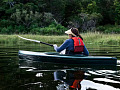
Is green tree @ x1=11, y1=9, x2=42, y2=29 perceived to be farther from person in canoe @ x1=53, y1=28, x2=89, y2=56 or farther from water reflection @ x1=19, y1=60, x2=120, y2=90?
water reflection @ x1=19, y1=60, x2=120, y2=90

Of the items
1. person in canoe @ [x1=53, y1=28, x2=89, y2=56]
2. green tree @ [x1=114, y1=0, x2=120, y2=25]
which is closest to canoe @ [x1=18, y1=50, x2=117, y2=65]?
person in canoe @ [x1=53, y1=28, x2=89, y2=56]

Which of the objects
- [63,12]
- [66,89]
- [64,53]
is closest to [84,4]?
[63,12]

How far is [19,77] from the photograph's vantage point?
5.19 m

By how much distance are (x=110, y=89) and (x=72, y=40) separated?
3.04 meters

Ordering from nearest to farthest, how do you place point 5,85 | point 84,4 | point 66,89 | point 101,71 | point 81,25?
point 66,89 < point 5,85 < point 101,71 < point 81,25 < point 84,4

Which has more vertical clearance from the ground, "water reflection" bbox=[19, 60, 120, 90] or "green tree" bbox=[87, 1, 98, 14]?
"green tree" bbox=[87, 1, 98, 14]

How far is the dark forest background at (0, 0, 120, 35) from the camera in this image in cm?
3816

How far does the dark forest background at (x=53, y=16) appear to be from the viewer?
38.2 m

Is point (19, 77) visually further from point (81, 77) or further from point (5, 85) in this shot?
point (81, 77)

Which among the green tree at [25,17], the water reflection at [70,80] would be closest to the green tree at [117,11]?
the green tree at [25,17]

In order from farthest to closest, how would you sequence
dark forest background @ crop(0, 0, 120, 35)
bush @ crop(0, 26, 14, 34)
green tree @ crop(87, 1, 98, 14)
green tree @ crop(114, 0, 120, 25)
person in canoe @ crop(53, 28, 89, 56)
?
green tree @ crop(87, 1, 98, 14) → green tree @ crop(114, 0, 120, 25) → dark forest background @ crop(0, 0, 120, 35) → bush @ crop(0, 26, 14, 34) → person in canoe @ crop(53, 28, 89, 56)

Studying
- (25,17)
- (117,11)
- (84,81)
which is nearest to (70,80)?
(84,81)

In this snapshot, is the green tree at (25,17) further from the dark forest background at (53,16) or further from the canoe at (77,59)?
the canoe at (77,59)

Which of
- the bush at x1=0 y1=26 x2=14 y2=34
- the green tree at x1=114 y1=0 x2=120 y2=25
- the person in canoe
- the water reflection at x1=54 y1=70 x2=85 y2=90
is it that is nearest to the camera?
the water reflection at x1=54 y1=70 x2=85 y2=90
